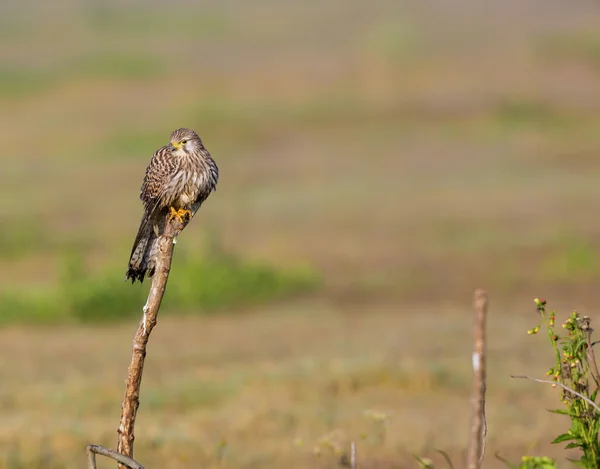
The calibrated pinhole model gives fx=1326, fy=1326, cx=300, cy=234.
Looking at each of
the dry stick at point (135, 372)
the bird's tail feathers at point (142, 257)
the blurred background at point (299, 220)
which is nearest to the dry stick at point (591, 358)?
the dry stick at point (135, 372)

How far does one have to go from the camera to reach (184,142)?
6.42 metres

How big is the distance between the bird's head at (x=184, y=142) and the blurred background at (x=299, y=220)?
161 cm

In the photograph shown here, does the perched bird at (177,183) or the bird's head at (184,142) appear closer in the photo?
the perched bird at (177,183)

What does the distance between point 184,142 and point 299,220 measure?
16.2m

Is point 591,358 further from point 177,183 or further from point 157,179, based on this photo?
point 157,179

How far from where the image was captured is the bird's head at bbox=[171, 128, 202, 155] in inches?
249

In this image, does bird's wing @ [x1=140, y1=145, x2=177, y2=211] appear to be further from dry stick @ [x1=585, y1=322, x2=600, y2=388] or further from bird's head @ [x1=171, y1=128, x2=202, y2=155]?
dry stick @ [x1=585, y1=322, x2=600, y2=388]

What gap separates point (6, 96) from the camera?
35.7m

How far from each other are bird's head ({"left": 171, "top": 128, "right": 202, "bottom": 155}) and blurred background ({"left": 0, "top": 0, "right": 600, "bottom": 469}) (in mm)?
1608

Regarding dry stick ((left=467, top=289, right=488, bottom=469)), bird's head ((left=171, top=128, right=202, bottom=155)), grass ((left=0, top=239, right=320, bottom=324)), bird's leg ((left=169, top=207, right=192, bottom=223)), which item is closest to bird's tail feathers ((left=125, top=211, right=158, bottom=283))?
bird's leg ((left=169, top=207, right=192, bottom=223))

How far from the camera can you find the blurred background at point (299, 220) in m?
10.2

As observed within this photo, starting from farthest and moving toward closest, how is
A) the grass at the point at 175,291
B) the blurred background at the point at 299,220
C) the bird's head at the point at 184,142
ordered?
the grass at the point at 175,291 → the blurred background at the point at 299,220 → the bird's head at the point at 184,142

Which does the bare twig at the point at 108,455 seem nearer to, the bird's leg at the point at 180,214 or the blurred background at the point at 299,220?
the blurred background at the point at 299,220

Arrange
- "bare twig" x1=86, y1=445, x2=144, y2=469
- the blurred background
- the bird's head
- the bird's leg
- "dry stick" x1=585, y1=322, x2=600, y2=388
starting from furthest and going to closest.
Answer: the blurred background < the bird's head < the bird's leg < "bare twig" x1=86, y1=445, x2=144, y2=469 < "dry stick" x1=585, y1=322, x2=600, y2=388
